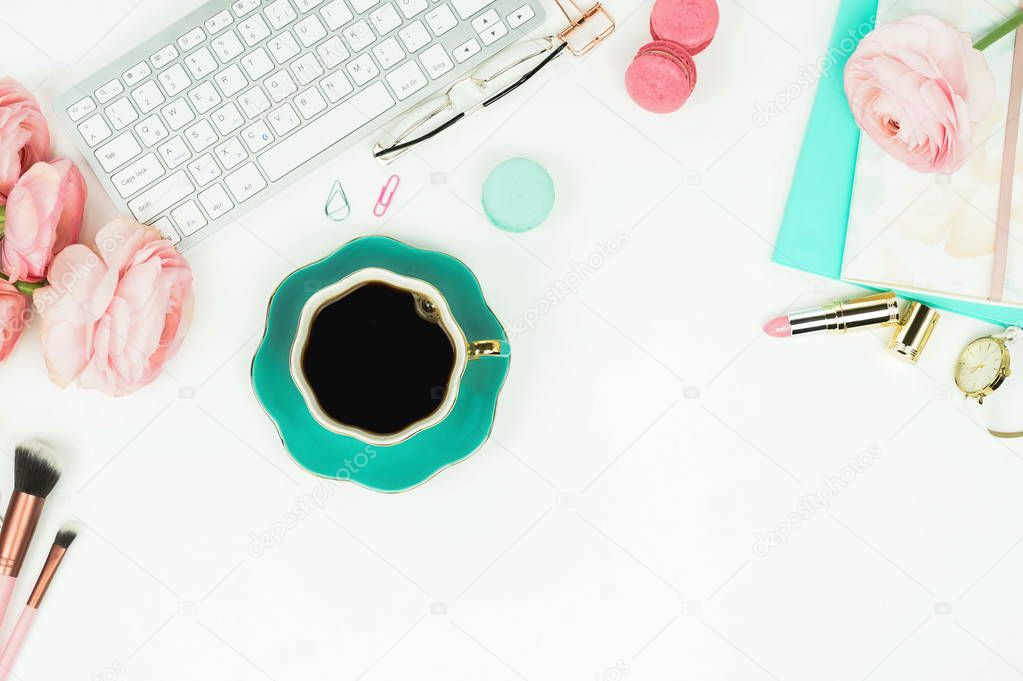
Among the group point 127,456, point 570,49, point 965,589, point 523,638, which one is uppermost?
point 570,49

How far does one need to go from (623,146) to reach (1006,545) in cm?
60

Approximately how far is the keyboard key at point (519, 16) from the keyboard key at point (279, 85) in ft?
0.75

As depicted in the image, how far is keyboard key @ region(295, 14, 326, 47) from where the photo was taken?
72 cm

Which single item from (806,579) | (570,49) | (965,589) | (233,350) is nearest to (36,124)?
(233,350)

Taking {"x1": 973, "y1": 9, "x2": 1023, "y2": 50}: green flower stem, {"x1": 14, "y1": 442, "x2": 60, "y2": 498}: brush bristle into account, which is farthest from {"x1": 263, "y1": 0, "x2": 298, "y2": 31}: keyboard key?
{"x1": 973, "y1": 9, "x2": 1023, "y2": 50}: green flower stem

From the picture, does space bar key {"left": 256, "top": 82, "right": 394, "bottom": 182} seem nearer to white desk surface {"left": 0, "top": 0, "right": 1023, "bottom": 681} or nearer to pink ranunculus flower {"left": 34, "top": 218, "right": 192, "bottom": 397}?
white desk surface {"left": 0, "top": 0, "right": 1023, "bottom": 681}

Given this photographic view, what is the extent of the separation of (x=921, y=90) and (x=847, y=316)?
0.74 feet

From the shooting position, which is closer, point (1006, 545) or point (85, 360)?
point (85, 360)

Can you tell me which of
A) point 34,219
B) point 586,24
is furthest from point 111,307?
point 586,24

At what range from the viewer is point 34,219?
0.64 m

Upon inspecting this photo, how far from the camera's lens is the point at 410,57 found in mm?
725

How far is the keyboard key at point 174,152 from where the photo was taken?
0.72 m

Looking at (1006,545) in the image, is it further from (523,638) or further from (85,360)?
(85,360)

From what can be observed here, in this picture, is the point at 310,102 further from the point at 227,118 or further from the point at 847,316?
the point at 847,316
